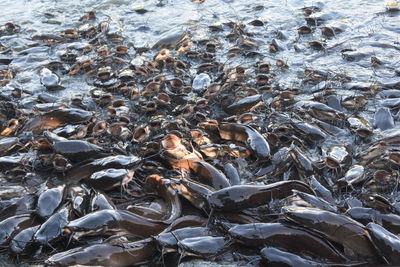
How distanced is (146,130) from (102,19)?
3.71m

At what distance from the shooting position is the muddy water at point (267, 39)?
16.3 ft

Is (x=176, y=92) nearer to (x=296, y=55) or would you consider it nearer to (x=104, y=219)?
(x=296, y=55)

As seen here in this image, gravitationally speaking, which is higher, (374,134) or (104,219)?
(104,219)

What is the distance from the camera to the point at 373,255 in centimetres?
268

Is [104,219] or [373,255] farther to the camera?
[104,219]

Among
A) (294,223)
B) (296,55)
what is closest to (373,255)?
(294,223)

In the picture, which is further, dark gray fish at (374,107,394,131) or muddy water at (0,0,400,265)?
muddy water at (0,0,400,265)

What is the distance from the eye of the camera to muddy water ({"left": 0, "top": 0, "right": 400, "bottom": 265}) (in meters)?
4.97

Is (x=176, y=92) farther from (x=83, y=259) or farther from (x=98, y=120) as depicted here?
(x=83, y=259)

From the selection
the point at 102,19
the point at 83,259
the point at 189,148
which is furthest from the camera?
the point at 102,19

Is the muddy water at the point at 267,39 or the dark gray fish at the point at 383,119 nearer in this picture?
the dark gray fish at the point at 383,119

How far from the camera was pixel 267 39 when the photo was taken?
6.31 m

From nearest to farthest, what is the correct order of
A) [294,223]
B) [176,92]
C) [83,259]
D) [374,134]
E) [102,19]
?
[83,259] < [294,223] < [374,134] < [176,92] < [102,19]

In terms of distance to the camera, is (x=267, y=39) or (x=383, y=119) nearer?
(x=383, y=119)
